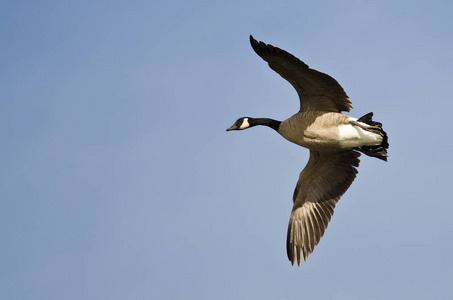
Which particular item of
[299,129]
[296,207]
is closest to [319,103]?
[299,129]

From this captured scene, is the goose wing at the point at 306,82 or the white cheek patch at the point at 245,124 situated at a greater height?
the white cheek patch at the point at 245,124

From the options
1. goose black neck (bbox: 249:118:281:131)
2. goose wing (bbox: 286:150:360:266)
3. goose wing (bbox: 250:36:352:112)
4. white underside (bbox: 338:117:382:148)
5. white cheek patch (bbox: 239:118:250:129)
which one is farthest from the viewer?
white cheek patch (bbox: 239:118:250:129)

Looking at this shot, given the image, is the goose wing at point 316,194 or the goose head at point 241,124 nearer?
the goose wing at point 316,194

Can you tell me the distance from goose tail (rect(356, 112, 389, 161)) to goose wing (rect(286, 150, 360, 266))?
35.9 inches

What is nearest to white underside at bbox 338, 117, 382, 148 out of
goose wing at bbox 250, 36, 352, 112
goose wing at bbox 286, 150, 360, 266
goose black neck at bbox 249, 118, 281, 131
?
goose wing at bbox 250, 36, 352, 112

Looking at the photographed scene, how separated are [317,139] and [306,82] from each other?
46.2 inches

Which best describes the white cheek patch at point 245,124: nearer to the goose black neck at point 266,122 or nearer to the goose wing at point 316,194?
the goose black neck at point 266,122

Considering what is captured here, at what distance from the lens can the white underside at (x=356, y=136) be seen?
1162 centimetres

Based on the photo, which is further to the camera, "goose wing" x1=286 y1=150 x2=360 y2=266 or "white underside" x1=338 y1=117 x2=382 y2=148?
"goose wing" x1=286 y1=150 x2=360 y2=266

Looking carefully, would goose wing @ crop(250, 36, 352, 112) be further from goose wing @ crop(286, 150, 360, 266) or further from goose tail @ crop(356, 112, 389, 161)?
goose wing @ crop(286, 150, 360, 266)

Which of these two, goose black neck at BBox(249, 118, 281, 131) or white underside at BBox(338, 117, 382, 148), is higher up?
goose black neck at BBox(249, 118, 281, 131)

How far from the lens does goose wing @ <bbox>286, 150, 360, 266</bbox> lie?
42.2 ft

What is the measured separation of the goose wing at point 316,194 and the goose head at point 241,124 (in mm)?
1531

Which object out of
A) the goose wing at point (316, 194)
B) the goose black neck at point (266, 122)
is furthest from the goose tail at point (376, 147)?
the goose black neck at point (266, 122)
